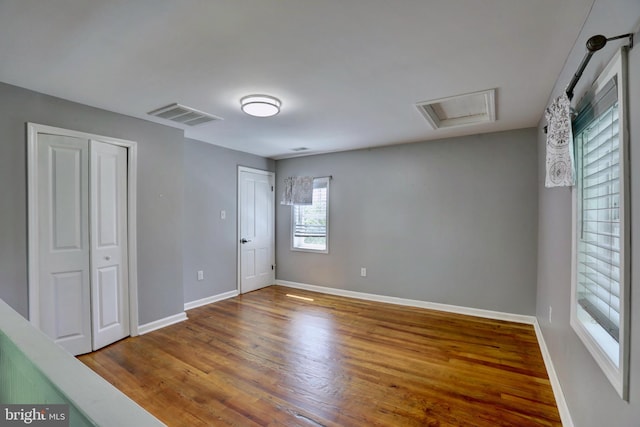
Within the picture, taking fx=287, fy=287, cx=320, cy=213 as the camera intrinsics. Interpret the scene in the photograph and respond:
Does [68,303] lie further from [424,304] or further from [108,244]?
→ [424,304]

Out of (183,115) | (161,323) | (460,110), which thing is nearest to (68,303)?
(161,323)

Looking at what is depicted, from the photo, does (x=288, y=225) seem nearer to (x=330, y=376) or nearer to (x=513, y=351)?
(x=330, y=376)

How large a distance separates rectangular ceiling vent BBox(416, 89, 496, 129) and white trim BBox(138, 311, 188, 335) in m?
3.62

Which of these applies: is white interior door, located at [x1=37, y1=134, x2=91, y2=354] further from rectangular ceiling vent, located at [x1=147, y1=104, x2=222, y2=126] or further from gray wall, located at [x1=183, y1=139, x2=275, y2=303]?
gray wall, located at [x1=183, y1=139, x2=275, y2=303]

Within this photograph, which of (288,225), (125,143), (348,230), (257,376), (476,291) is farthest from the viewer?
(288,225)

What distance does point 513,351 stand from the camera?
277 centimetres

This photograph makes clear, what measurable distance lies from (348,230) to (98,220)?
3265 mm

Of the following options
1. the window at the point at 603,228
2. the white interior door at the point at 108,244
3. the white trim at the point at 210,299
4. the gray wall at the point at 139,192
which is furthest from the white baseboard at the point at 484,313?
the white interior door at the point at 108,244

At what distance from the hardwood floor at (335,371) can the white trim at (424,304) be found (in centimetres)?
14

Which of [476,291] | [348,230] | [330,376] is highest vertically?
[348,230]

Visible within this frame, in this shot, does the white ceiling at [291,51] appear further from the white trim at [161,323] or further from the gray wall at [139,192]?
the white trim at [161,323]

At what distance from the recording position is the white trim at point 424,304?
3.53 metres

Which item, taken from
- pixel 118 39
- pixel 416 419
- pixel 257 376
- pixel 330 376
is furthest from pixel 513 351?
pixel 118 39

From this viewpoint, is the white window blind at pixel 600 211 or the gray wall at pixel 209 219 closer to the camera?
the white window blind at pixel 600 211
